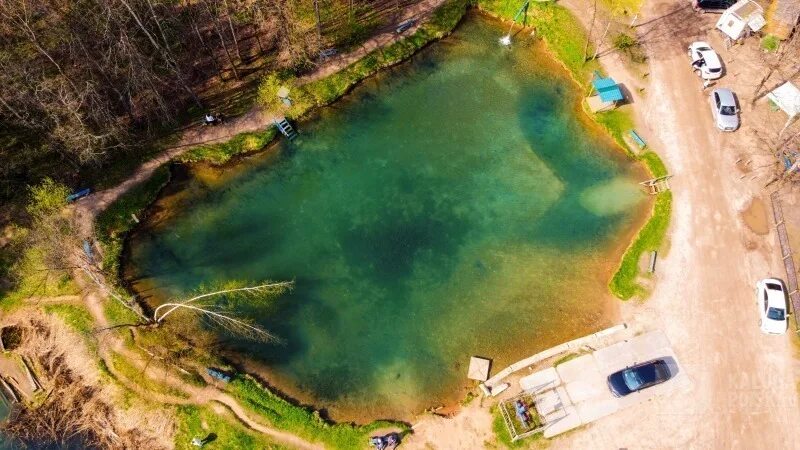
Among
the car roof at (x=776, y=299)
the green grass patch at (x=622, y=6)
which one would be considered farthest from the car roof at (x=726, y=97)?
the car roof at (x=776, y=299)

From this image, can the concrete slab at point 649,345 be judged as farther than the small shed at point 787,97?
No

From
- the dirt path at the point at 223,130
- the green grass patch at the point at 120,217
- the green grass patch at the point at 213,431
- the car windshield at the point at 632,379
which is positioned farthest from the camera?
the dirt path at the point at 223,130

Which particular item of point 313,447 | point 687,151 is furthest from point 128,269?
point 687,151

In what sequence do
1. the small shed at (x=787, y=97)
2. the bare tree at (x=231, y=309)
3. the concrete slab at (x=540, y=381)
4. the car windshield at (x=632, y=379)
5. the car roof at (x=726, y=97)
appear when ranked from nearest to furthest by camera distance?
1. the car windshield at (x=632, y=379)
2. the concrete slab at (x=540, y=381)
3. the bare tree at (x=231, y=309)
4. the small shed at (x=787, y=97)
5. the car roof at (x=726, y=97)

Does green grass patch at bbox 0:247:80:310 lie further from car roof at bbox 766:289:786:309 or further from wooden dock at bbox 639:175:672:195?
car roof at bbox 766:289:786:309

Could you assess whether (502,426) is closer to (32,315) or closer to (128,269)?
(128,269)

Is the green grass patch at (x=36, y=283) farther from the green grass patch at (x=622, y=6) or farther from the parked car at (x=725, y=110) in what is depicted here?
the parked car at (x=725, y=110)

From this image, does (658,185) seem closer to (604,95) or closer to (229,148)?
(604,95)
